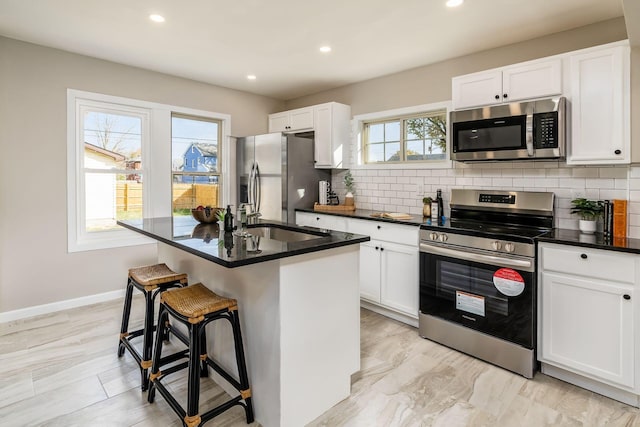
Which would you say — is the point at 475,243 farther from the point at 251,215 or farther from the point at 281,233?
the point at 251,215

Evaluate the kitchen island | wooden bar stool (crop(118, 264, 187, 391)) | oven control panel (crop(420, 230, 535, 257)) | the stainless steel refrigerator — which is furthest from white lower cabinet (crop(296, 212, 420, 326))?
wooden bar stool (crop(118, 264, 187, 391))

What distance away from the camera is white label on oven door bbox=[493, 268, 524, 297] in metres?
2.39

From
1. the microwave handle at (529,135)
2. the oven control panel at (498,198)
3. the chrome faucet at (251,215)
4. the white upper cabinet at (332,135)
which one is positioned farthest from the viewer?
the white upper cabinet at (332,135)

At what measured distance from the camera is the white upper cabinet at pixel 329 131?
4.37 meters

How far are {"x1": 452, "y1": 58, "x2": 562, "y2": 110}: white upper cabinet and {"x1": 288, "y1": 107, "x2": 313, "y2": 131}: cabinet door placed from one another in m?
1.98

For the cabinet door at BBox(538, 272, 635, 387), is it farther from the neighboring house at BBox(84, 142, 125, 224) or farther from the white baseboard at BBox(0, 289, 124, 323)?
the neighboring house at BBox(84, 142, 125, 224)

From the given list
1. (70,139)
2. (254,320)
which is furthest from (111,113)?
(254,320)

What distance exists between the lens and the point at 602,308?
213cm

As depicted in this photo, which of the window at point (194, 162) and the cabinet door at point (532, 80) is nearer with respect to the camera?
the cabinet door at point (532, 80)

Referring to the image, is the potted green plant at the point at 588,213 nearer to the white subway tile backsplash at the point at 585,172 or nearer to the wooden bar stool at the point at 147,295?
the white subway tile backsplash at the point at 585,172

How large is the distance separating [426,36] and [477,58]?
0.70 meters

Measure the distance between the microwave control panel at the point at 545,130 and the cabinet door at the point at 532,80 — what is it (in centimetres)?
18

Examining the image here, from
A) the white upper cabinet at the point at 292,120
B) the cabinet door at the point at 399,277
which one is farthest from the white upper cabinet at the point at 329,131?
the cabinet door at the point at 399,277

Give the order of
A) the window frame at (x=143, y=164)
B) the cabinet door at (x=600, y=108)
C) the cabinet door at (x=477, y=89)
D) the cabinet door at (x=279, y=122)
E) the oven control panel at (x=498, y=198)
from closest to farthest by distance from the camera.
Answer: the cabinet door at (x=600, y=108) → the cabinet door at (x=477, y=89) → the oven control panel at (x=498, y=198) → the window frame at (x=143, y=164) → the cabinet door at (x=279, y=122)
